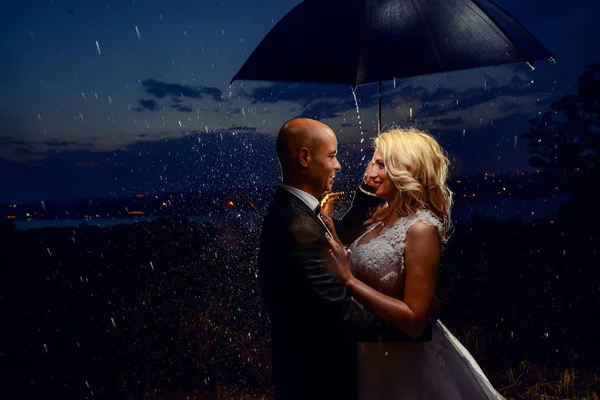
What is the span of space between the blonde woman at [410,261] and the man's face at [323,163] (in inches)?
19.2

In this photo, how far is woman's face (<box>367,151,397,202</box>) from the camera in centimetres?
307

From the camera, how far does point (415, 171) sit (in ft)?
9.93

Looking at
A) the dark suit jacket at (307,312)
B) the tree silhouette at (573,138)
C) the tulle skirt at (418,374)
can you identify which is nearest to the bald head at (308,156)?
the dark suit jacket at (307,312)

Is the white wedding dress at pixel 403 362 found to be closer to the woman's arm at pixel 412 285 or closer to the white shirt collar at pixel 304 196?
the woman's arm at pixel 412 285

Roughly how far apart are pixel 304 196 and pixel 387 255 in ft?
2.58

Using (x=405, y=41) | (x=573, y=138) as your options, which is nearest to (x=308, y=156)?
(x=405, y=41)

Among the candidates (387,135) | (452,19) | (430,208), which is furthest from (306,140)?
(452,19)

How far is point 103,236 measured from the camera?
9852 millimetres

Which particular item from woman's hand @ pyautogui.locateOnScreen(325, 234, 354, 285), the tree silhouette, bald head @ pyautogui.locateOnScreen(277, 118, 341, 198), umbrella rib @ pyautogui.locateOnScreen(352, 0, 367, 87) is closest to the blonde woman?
woman's hand @ pyautogui.locateOnScreen(325, 234, 354, 285)

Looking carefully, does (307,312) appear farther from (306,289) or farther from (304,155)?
(304,155)

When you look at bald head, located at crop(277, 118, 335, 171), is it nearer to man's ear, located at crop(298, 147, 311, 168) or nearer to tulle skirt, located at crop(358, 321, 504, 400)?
man's ear, located at crop(298, 147, 311, 168)

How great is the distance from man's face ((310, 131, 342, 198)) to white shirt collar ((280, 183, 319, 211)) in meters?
0.07

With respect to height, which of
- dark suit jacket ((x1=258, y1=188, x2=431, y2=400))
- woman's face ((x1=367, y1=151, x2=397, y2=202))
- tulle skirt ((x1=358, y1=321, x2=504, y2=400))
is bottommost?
tulle skirt ((x1=358, y1=321, x2=504, y2=400))

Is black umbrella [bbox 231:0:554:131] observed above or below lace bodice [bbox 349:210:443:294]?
above
